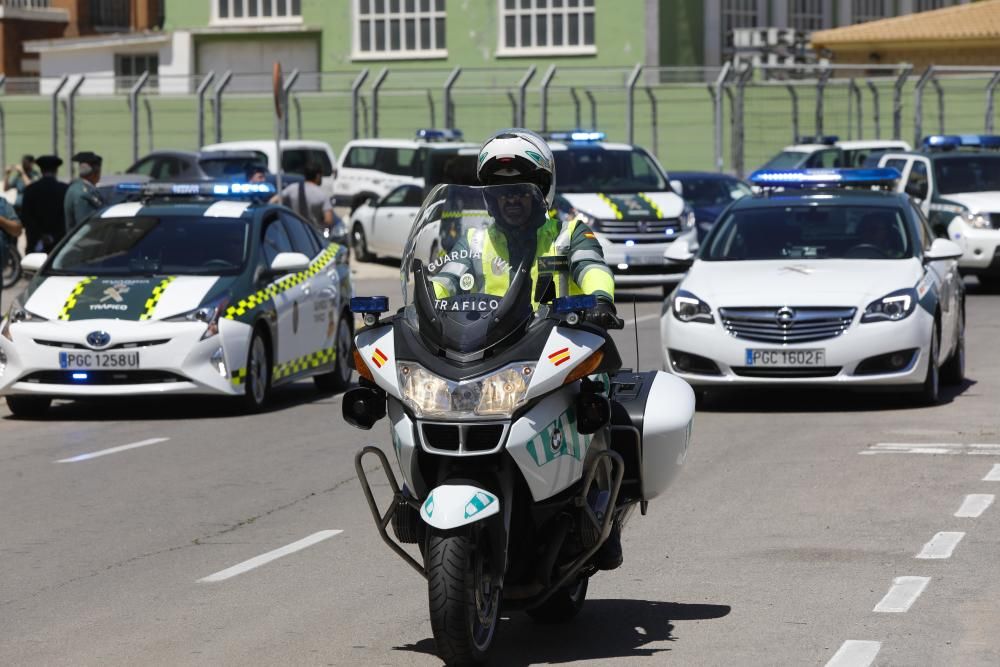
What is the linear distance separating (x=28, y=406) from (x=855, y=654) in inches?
368

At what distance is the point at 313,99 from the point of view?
47.1 metres

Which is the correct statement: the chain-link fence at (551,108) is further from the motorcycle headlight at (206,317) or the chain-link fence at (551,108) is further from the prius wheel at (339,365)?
the motorcycle headlight at (206,317)

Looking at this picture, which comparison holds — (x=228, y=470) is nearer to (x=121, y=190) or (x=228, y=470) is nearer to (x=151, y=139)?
(x=121, y=190)

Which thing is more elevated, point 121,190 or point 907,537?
point 121,190

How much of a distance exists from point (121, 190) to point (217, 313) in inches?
131

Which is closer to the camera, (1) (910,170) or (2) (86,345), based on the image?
(2) (86,345)

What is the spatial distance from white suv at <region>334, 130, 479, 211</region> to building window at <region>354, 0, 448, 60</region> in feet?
47.8

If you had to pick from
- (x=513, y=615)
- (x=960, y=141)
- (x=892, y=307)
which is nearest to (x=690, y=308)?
(x=892, y=307)

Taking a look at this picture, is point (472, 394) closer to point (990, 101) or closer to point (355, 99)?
point (990, 101)

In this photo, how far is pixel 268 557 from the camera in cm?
905

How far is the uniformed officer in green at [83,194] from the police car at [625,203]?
650 centimetres

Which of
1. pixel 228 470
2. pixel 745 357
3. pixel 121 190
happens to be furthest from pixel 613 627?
pixel 121 190

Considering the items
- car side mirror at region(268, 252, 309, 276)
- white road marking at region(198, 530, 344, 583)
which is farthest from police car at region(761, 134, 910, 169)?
white road marking at region(198, 530, 344, 583)

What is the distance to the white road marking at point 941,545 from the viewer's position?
876cm
